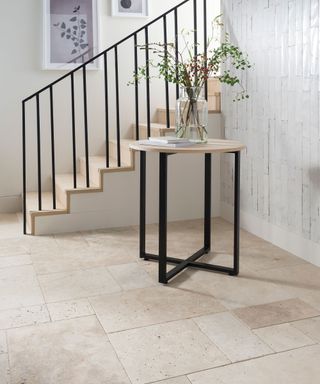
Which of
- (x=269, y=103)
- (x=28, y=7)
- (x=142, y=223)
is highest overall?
(x=28, y=7)

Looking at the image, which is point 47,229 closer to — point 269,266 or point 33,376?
point 269,266

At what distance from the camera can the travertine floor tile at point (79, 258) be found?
10.2 feet

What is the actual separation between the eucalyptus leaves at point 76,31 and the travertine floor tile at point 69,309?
269 cm

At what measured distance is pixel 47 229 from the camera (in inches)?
151

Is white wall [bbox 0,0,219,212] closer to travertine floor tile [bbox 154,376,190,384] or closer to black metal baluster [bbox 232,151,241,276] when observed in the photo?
black metal baluster [bbox 232,151,241,276]

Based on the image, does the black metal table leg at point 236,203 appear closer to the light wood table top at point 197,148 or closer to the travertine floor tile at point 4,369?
the light wood table top at point 197,148

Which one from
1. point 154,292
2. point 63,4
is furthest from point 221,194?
point 63,4

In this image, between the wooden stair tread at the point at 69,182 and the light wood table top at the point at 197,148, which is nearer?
the light wood table top at the point at 197,148

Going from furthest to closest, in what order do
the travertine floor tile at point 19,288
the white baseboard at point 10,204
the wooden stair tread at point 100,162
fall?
the white baseboard at point 10,204, the wooden stair tread at point 100,162, the travertine floor tile at point 19,288

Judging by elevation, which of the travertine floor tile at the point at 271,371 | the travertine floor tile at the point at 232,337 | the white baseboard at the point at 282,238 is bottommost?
the travertine floor tile at the point at 271,371

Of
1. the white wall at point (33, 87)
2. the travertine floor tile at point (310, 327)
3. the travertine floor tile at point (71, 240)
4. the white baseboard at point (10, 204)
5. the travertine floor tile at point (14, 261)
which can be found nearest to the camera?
the travertine floor tile at point (310, 327)

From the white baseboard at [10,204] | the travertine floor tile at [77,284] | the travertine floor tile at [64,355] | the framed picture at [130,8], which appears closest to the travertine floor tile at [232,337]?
the travertine floor tile at [64,355]

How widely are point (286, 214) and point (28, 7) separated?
2810 millimetres

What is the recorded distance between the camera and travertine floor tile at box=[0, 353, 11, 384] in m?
1.87
